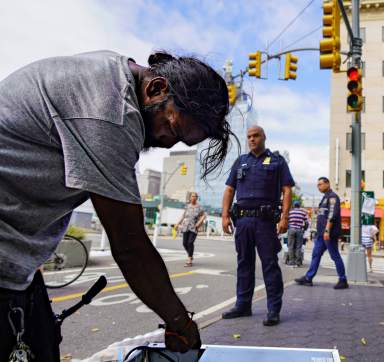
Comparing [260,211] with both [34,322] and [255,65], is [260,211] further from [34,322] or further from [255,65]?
[255,65]

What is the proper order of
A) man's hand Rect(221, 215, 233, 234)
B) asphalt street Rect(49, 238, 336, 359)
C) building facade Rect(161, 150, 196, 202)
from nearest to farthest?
asphalt street Rect(49, 238, 336, 359) < man's hand Rect(221, 215, 233, 234) < building facade Rect(161, 150, 196, 202)

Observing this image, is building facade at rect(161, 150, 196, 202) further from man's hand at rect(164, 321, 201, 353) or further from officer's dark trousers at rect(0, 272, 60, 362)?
man's hand at rect(164, 321, 201, 353)

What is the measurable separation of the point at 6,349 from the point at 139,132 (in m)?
0.74

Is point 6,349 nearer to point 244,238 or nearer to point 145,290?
point 145,290

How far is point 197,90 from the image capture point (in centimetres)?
135

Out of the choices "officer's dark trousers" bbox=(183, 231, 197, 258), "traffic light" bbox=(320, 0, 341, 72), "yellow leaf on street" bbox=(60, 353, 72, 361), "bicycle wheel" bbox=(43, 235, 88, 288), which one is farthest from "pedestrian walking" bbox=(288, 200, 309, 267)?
"yellow leaf on street" bbox=(60, 353, 72, 361)

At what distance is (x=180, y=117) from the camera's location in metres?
1.35

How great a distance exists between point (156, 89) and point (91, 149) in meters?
0.31

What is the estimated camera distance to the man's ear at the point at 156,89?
133 cm

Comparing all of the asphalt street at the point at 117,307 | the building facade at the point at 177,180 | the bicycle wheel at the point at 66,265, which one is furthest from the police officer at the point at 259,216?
the building facade at the point at 177,180

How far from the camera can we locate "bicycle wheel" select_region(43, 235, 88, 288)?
6.51 meters

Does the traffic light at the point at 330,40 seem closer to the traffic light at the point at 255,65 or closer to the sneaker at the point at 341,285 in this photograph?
the traffic light at the point at 255,65

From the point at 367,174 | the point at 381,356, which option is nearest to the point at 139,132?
the point at 381,356

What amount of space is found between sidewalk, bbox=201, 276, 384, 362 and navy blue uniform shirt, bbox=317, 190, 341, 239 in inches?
59.9
